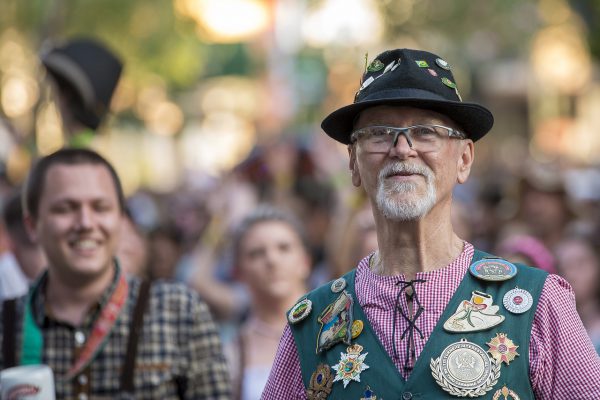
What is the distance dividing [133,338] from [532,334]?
2087 millimetres

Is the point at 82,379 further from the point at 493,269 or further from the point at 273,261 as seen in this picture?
the point at 493,269

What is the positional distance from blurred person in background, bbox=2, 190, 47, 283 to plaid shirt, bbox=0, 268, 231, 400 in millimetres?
1627

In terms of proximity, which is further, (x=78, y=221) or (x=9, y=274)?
(x=9, y=274)

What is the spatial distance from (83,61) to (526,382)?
4255 millimetres

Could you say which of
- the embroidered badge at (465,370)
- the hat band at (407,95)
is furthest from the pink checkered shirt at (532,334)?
the hat band at (407,95)

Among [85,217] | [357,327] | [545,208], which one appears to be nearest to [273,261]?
[85,217]

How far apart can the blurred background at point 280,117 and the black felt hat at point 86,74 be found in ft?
0.74

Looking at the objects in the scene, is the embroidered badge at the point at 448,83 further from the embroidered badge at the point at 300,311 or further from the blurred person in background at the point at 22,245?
the blurred person in background at the point at 22,245

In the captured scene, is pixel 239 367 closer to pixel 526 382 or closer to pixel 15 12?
pixel 526 382

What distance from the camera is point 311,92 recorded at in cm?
3138

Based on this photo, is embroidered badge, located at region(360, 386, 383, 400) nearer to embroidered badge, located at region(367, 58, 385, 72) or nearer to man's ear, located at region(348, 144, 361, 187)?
man's ear, located at region(348, 144, 361, 187)

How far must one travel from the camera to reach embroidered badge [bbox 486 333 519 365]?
3.53m

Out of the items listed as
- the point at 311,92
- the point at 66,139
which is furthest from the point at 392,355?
the point at 311,92

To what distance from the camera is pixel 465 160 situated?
400cm
